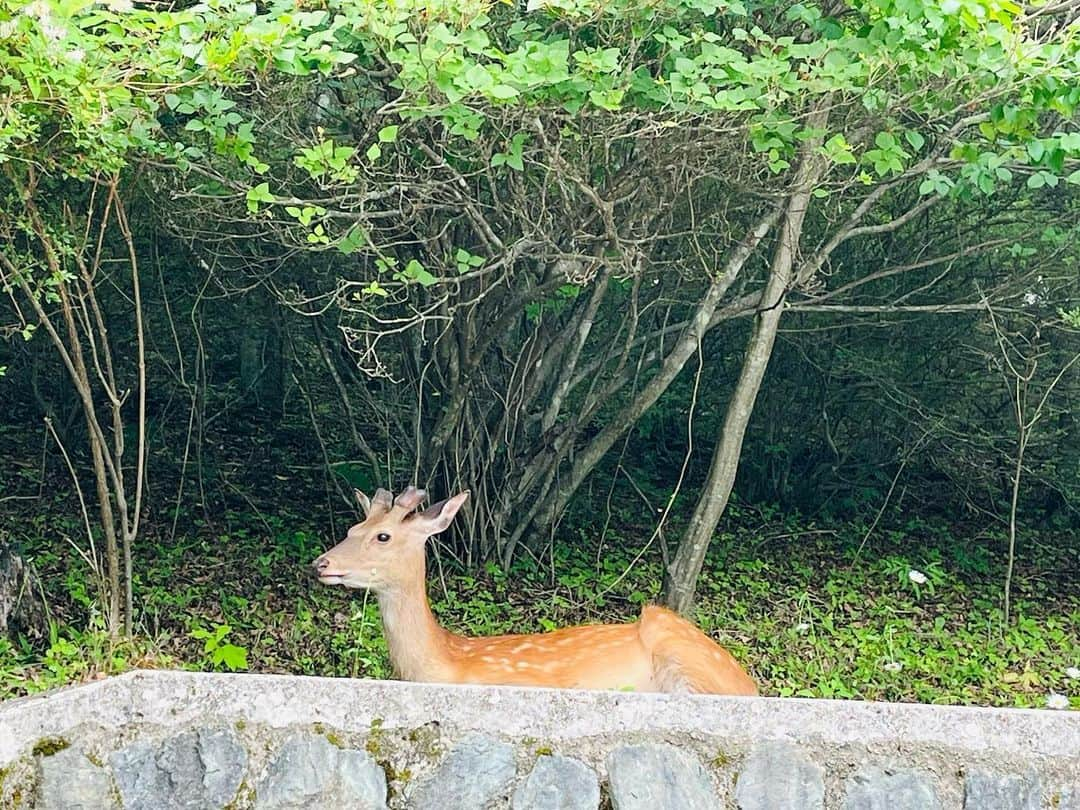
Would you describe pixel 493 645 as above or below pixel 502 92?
below

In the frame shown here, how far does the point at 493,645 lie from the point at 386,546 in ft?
1.90

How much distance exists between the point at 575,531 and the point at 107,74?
212 inches

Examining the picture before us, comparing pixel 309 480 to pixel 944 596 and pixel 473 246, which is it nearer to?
pixel 473 246

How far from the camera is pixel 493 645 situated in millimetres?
5543

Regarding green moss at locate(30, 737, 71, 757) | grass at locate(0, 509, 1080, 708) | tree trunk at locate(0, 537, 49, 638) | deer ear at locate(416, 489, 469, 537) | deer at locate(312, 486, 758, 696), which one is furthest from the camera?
grass at locate(0, 509, 1080, 708)

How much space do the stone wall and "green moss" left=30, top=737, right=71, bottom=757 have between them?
19 centimetres

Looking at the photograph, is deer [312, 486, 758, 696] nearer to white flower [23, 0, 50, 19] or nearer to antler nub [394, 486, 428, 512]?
antler nub [394, 486, 428, 512]

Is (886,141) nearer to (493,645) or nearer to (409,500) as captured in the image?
(409,500)

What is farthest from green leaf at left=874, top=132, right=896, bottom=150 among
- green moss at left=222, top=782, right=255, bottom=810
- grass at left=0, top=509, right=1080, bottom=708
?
green moss at left=222, top=782, right=255, bottom=810

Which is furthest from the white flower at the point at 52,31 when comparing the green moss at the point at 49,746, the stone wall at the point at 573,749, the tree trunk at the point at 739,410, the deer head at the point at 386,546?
the tree trunk at the point at 739,410

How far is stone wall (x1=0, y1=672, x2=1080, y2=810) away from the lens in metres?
3.82

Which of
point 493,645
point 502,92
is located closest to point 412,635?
point 493,645

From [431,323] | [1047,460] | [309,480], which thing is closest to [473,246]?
[431,323]

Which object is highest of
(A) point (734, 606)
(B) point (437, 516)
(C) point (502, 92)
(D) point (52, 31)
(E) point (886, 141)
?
(D) point (52, 31)
